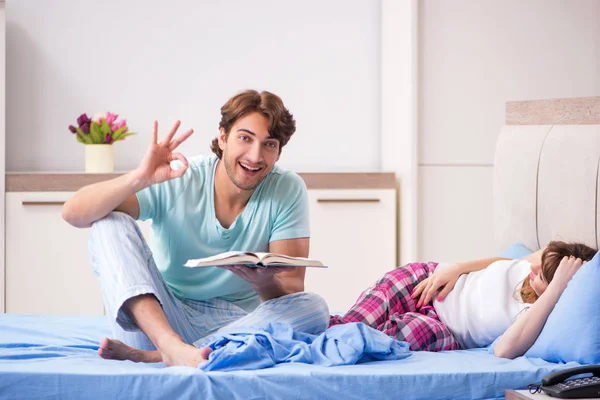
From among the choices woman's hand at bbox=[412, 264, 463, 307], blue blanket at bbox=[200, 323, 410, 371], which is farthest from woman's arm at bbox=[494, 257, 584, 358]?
woman's hand at bbox=[412, 264, 463, 307]

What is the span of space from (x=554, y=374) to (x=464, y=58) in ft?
8.05

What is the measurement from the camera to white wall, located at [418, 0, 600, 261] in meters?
4.02

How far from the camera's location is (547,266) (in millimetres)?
2387

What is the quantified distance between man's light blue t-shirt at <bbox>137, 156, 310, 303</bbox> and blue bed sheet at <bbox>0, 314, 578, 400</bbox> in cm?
49

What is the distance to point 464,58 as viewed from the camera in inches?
159

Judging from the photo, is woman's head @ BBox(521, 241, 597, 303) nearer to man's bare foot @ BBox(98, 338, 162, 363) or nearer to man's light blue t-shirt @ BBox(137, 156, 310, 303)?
man's light blue t-shirt @ BBox(137, 156, 310, 303)

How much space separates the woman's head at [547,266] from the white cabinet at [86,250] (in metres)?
1.62

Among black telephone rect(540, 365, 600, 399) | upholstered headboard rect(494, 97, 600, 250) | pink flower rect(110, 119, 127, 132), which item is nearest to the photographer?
black telephone rect(540, 365, 600, 399)

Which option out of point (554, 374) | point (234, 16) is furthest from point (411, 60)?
point (554, 374)

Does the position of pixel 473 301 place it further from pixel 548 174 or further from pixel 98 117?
pixel 98 117

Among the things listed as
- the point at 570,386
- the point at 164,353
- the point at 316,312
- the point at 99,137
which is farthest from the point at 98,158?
the point at 570,386

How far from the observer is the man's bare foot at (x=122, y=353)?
2.14m

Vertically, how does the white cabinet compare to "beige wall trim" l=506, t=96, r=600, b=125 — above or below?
below

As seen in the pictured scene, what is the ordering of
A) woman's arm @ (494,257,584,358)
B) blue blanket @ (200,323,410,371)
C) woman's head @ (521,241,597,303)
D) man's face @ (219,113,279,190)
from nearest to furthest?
blue blanket @ (200,323,410,371) → woman's arm @ (494,257,584,358) → woman's head @ (521,241,597,303) → man's face @ (219,113,279,190)
